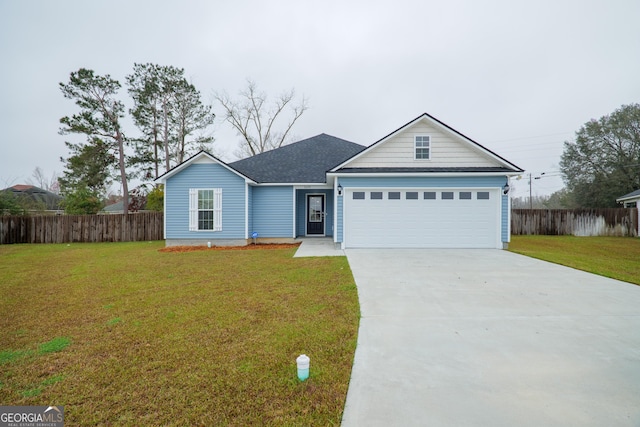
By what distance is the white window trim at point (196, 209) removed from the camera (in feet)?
41.9

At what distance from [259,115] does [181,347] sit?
27.2 metres

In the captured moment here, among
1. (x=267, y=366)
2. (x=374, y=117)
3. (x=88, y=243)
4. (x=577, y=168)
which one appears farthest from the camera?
(x=577, y=168)

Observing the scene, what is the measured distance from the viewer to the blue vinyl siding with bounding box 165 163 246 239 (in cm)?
1277

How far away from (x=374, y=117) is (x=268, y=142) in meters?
10.3

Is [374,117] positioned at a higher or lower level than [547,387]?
higher

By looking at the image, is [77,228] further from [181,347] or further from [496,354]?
[496,354]

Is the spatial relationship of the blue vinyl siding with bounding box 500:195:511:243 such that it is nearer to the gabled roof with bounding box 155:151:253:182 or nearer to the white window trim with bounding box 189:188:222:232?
the gabled roof with bounding box 155:151:253:182

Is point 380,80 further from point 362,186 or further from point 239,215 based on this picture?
point 239,215

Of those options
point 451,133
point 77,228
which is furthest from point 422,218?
point 77,228

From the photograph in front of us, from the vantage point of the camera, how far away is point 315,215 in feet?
49.2

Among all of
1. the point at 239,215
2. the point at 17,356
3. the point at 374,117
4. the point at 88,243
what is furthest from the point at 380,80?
the point at 17,356

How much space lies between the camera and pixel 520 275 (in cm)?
698

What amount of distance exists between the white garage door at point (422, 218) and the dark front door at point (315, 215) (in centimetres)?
370

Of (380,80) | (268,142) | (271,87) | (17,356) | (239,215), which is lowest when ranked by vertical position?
(17,356)
